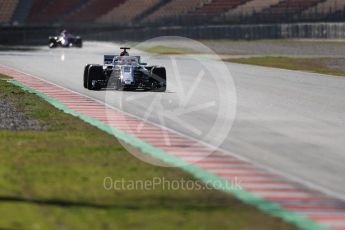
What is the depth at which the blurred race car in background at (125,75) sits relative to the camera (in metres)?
24.4

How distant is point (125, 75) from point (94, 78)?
120 centimetres

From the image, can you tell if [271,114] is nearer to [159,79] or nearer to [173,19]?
[159,79]

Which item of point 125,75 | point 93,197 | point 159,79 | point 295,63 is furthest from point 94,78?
point 295,63

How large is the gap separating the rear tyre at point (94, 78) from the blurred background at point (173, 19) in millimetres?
36186

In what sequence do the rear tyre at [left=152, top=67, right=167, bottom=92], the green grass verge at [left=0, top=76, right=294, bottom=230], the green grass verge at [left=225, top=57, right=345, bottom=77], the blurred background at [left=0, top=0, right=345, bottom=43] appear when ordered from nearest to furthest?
the green grass verge at [left=0, top=76, right=294, bottom=230] < the rear tyre at [left=152, top=67, right=167, bottom=92] < the green grass verge at [left=225, top=57, right=345, bottom=77] < the blurred background at [left=0, top=0, right=345, bottom=43]

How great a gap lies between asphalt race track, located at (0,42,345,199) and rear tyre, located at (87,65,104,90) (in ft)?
0.95

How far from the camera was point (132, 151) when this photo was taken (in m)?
12.8

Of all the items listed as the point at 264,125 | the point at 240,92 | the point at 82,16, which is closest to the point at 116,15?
the point at 82,16

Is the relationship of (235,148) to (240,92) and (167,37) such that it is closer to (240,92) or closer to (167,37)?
(240,92)

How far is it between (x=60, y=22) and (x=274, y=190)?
7808cm

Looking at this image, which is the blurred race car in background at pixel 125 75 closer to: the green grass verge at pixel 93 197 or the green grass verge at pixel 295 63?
the green grass verge at pixel 93 197

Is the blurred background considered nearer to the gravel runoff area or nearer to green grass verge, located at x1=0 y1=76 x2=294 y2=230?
the gravel runoff area

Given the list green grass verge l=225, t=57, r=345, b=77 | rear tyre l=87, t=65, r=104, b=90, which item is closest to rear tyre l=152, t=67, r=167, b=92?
rear tyre l=87, t=65, r=104, b=90

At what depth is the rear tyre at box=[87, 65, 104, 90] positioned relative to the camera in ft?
81.9
